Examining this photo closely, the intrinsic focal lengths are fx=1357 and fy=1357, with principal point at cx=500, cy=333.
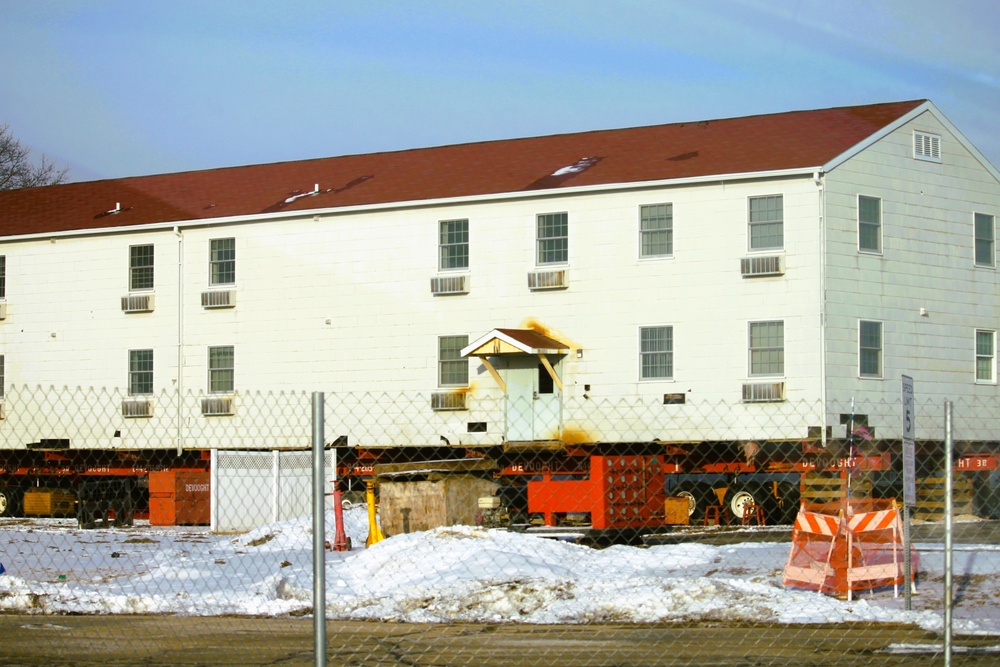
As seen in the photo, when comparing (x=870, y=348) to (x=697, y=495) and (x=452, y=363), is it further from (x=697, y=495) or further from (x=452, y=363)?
(x=452, y=363)

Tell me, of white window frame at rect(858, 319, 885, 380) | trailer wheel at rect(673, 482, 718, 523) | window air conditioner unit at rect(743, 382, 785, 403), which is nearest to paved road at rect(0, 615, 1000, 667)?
trailer wheel at rect(673, 482, 718, 523)

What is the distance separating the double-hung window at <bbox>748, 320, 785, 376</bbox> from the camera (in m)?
30.6

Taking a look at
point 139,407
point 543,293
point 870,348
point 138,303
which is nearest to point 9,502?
point 139,407

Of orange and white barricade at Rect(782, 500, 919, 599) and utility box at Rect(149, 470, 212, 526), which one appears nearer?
orange and white barricade at Rect(782, 500, 919, 599)

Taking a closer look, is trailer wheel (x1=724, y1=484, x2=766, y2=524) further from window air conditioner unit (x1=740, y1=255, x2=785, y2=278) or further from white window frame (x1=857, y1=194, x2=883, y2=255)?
white window frame (x1=857, y1=194, x2=883, y2=255)

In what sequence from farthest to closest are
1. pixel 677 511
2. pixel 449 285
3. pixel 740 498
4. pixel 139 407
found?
pixel 139 407
pixel 449 285
pixel 740 498
pixel 677 511

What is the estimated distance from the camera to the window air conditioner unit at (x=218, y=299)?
119ft

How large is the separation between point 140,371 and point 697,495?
16235 millimetres

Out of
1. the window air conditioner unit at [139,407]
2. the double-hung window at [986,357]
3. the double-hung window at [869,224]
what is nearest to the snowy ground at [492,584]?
the double-hung window at [869,224]

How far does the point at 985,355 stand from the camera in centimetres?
3347

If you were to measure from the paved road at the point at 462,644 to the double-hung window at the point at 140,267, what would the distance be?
22847 millimetres

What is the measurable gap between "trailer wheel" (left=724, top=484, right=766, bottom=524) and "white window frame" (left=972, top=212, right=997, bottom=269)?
8829 mm

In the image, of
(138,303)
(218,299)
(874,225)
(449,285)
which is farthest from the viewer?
(138,303)

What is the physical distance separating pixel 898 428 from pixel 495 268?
33.9 feet
